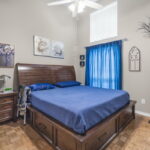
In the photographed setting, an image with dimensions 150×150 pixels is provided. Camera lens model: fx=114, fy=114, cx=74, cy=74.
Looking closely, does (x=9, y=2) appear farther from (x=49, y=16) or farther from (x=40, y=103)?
(x=40, y=103)

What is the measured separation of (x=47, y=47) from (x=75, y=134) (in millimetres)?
3052

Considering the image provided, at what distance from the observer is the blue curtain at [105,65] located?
3.51m

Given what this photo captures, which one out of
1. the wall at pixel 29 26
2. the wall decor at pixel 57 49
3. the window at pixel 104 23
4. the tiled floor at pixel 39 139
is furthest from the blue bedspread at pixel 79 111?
the window at pixel 104 23

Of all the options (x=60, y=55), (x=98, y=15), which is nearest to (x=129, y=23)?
(x=98, y=15)

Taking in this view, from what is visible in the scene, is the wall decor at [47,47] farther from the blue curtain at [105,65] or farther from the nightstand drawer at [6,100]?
the nightstand drawer at [6,100]

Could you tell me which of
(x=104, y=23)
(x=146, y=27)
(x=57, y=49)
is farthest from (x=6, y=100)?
(x=146, y=27)

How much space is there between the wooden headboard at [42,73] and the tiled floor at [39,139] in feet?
3.88

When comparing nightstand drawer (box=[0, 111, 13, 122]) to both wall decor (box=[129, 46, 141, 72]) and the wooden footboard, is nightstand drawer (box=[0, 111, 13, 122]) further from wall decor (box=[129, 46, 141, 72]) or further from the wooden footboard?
wall decor (box=[129, 46, 141, 72])

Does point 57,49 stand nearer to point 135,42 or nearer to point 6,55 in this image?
point 6,55

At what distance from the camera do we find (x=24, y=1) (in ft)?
10.8

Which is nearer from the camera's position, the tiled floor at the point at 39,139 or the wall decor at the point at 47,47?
the tiled floor at the point at 39,139

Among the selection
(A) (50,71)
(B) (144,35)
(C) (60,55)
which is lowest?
(A) (50,71)

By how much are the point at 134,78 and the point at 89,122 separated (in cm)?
236

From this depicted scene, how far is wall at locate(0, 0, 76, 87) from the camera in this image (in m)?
3.03
